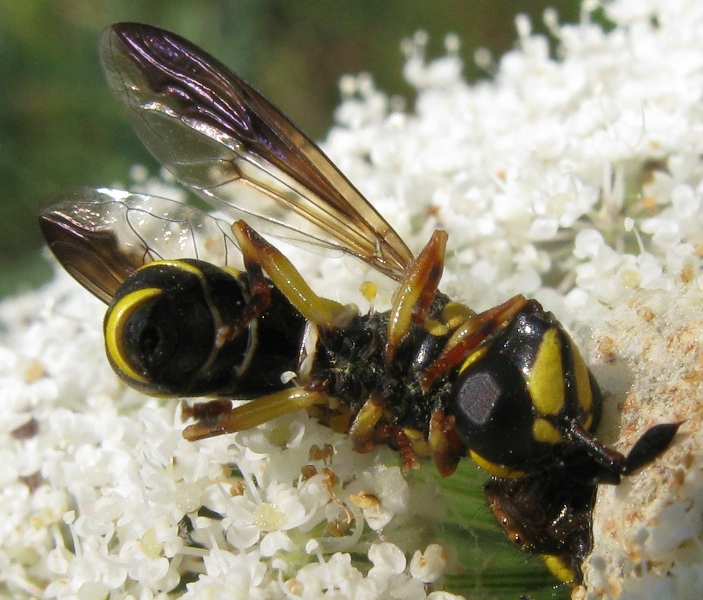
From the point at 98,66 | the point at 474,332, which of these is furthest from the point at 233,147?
the point at 98,66

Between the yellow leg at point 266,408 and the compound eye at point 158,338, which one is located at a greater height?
the compound eye at point 158,338

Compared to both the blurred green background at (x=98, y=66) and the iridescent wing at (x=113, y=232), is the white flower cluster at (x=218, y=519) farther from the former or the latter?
the blurred green background at (x=98, y=66)

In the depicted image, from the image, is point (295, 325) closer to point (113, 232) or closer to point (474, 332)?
point (474, 332)

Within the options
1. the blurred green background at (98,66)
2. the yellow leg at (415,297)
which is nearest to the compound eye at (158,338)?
the yellow leg at (415,297)

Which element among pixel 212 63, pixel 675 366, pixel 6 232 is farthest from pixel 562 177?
pixel 6 232

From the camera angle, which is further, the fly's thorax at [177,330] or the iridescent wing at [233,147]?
the iridescent wing at [233,147]

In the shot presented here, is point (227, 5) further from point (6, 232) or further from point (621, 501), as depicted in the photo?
point (621, 501)

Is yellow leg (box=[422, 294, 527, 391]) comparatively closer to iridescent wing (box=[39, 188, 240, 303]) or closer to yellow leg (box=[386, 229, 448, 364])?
yellow leg (box=[386, 229, 448, 364])
